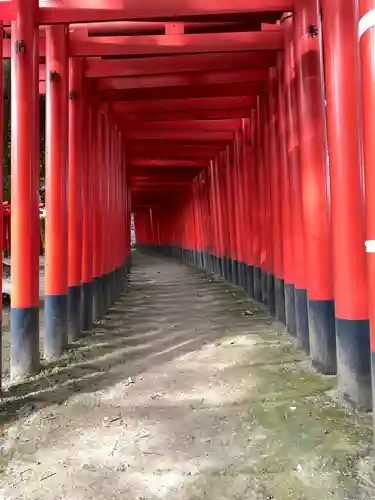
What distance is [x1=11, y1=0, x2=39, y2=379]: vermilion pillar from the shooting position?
438 cm

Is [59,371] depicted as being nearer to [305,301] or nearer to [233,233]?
[305,301]

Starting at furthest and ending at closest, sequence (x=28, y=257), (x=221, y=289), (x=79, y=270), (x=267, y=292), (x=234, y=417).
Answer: (x=221, y=289) < (x=267, y=292) < (x=79, y=270) < (x=28, y=257) < (x=234, y=417)

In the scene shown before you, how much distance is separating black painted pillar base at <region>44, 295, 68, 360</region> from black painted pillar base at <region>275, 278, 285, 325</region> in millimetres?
3055

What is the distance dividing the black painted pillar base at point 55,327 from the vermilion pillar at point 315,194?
2.87 m

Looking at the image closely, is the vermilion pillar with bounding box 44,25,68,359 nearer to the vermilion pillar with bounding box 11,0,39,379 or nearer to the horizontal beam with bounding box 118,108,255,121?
the vermilion pillar with bounding box 11,0,39,379

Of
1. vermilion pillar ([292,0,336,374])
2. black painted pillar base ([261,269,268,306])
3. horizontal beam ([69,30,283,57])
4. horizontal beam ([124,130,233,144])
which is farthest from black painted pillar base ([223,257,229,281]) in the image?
vermilion pillar ([292,0,336,374])

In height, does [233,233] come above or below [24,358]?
above

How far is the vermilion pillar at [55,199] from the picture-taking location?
5.29 m

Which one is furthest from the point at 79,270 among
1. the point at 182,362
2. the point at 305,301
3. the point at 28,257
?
the point at 305,301

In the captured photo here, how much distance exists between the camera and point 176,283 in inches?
504

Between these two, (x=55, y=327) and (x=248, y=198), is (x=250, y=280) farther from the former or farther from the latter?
(x=55, y=327)

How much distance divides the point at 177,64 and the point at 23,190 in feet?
10.3

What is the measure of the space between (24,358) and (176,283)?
330 inches

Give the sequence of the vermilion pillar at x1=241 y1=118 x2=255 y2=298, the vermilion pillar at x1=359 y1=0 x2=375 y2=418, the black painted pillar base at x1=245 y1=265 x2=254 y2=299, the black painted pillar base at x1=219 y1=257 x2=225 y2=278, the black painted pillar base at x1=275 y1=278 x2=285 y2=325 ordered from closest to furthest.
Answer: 1. the vermilion pillar at x1=359 y1=0 x2=375 y2=418
2. the black painted pillar base at x1=275 y1=278 x2=285 y2=325
3. the vermilion pillar at x1=241 y1=118 x2=255 y2=298
4. the black painted pillar base at x1=245 y1=265 x2=254 y2=299
5. the black painted pillar base at x1=219 y1=257 x2=225 y2=278
